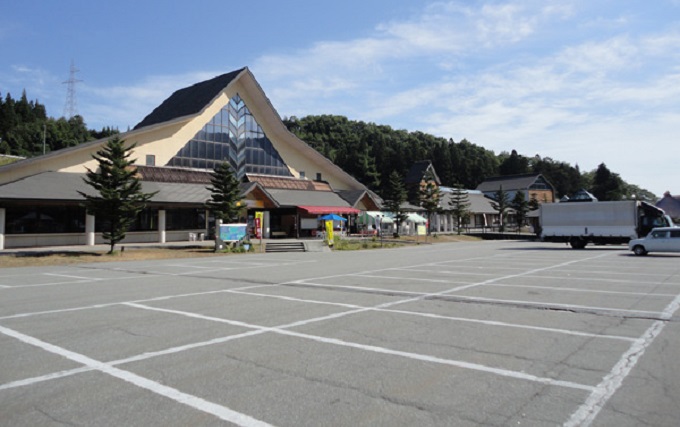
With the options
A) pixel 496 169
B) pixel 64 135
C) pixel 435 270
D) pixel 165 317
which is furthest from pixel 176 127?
pixel 496 169

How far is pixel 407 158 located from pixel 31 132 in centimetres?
6221

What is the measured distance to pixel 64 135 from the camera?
73375 mm

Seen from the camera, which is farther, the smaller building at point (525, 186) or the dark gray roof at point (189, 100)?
the smaller building at point (525, 186)

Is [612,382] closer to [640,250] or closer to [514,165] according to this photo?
[640,250]

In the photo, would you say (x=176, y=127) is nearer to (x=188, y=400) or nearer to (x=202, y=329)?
(x=202, y=329)

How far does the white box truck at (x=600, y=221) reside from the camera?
26.3 meters

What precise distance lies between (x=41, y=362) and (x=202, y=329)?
2113 millimetres

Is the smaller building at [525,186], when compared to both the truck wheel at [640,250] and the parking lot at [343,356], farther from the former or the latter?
the parking lot at [343,356]

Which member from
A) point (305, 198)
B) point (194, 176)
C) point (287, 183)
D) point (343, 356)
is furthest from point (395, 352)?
point (287, 183)

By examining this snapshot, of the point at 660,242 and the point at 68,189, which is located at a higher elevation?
the point at 68,189

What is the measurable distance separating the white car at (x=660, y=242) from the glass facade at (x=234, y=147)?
95.0 ft

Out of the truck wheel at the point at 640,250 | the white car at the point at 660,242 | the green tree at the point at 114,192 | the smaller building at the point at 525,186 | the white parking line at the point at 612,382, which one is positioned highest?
the smaller building at the point at 525,186

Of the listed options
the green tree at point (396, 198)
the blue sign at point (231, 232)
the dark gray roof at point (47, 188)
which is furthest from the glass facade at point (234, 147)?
the blue sign at point (231, 232)

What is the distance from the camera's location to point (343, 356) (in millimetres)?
5391
